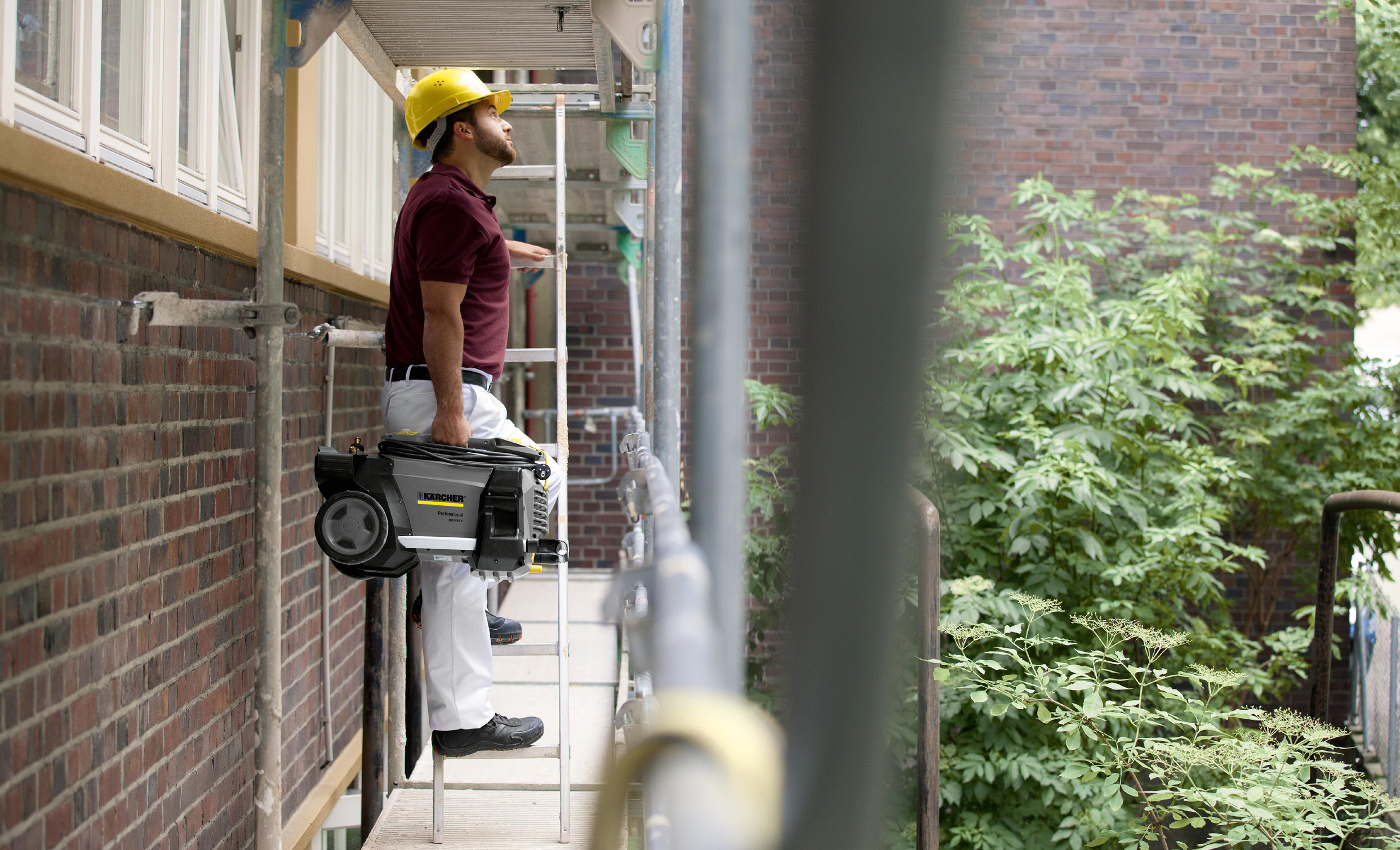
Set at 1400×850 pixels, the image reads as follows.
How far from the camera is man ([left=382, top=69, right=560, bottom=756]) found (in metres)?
2.45

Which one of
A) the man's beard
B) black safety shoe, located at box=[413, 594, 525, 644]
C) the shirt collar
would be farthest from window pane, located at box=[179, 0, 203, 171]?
black safety shoe, located at box=[413, 594, 525, 644]

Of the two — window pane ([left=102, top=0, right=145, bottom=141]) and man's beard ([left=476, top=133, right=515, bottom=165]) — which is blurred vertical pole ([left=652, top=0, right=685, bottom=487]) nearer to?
man's beard ([left=476, top=133, right=515, bottom=165])

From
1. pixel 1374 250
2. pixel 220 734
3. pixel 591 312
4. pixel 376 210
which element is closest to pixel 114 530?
pixel 220 734

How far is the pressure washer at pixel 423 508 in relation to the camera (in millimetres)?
2367

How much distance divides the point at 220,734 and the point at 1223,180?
6.48 metres

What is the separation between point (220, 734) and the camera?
258 cm

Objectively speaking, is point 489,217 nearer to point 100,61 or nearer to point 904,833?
point 100,61

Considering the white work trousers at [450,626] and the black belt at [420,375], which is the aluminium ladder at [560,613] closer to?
the white work trousers at [450,626]

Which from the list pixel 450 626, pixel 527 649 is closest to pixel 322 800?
pixel 527 649

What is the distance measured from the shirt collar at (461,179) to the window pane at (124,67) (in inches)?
25.8

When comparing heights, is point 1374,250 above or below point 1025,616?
above

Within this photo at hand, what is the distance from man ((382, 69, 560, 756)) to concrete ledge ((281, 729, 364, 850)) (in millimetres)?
674

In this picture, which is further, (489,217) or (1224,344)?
(1224,344)

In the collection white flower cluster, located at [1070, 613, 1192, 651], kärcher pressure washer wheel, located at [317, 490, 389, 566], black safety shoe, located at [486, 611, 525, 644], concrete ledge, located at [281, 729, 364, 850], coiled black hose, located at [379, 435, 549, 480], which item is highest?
coiled black hose, located at [379, 435, 549, 480]
